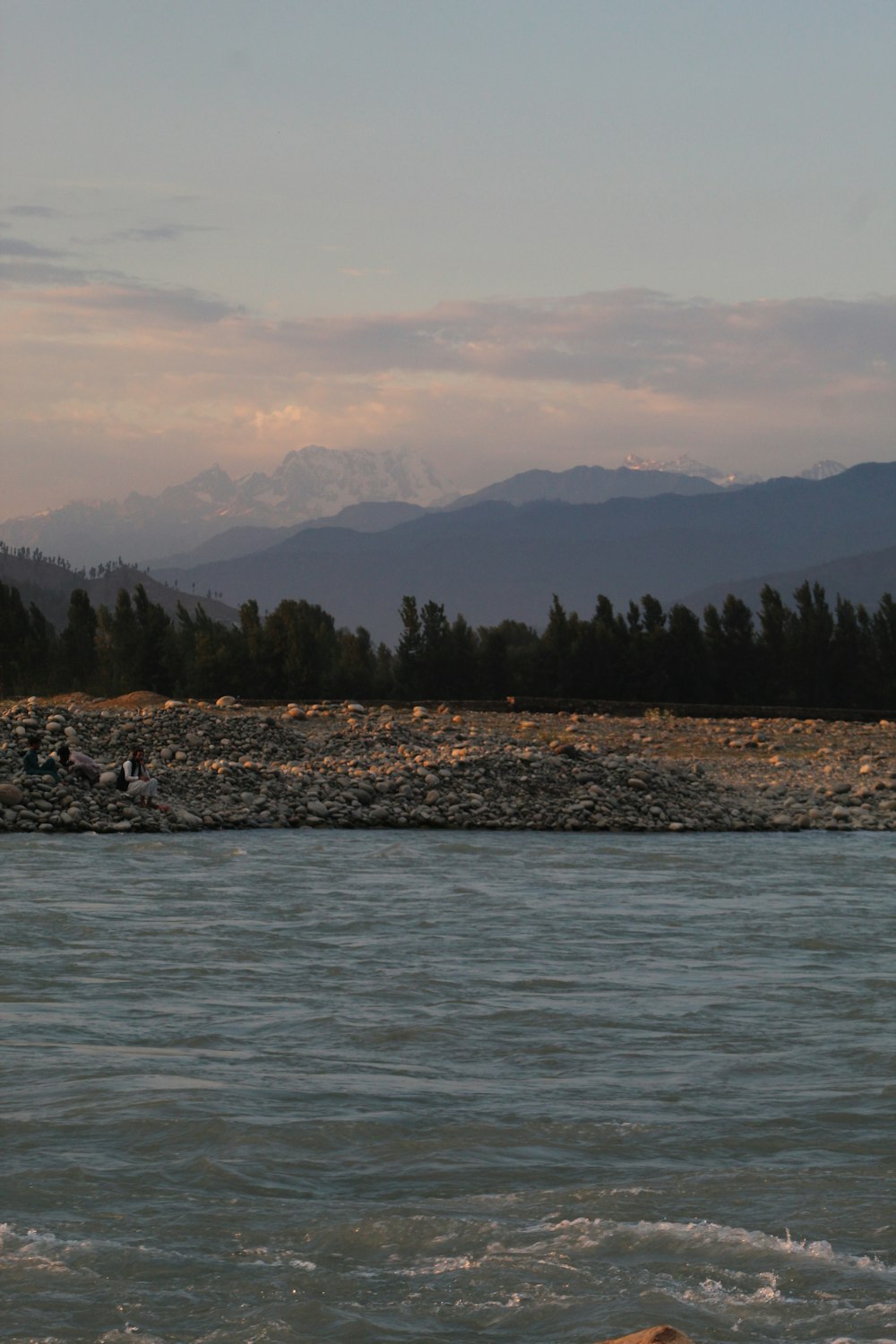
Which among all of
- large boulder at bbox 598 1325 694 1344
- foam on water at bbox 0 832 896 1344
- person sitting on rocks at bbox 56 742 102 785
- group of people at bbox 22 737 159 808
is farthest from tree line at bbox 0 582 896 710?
large boulder at bbox 598 1325 694 1344

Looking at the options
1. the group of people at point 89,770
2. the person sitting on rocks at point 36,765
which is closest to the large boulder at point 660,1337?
the group of people at point 89,770

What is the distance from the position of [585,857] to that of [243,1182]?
1515cm

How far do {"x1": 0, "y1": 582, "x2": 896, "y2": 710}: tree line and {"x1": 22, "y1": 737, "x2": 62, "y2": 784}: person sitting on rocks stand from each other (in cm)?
2822

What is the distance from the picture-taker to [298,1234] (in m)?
6.38

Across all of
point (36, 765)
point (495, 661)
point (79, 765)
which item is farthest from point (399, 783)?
point (495, 661)

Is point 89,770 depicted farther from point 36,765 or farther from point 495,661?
point 495,661

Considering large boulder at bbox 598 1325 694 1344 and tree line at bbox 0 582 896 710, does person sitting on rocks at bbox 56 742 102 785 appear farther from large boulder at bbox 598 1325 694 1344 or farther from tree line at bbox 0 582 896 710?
tree line at bbox 0 582 896 710

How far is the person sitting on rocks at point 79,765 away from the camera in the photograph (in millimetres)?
25734

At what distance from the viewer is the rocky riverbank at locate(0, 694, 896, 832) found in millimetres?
25141

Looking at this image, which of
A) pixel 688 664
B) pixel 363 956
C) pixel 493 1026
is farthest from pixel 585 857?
pixel 688 664

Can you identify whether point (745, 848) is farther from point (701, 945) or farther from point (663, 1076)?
point (663, 1076)

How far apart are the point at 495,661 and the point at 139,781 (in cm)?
3201

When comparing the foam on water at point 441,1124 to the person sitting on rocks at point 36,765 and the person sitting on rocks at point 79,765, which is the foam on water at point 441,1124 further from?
the person sitting on rocks at point 79,765

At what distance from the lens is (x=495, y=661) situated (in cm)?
5619
